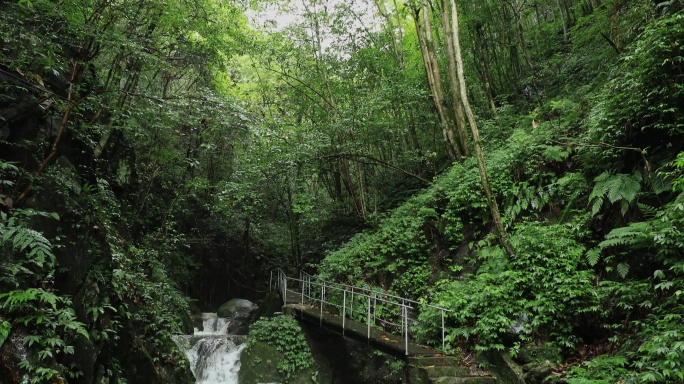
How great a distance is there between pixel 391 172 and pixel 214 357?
→ 9.17m

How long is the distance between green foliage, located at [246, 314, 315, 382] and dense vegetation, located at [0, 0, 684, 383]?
5.94 feet

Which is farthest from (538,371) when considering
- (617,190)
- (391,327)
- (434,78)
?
(434,78)

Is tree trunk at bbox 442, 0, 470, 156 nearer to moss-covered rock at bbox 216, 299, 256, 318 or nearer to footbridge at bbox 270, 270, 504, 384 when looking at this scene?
footbridge at bbox 270, 270, 504, 384

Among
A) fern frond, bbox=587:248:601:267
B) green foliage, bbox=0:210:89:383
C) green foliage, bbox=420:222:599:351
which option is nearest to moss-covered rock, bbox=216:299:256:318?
green foliage, bbox=420:222:599:351

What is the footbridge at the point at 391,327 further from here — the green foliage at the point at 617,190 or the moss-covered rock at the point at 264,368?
the green foliage at the point at 617,190

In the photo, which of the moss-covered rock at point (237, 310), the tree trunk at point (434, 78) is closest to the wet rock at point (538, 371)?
the tree trunk at point (434, 78)

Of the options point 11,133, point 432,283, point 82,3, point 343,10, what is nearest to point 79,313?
point 11,133

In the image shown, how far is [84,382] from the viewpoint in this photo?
4930mm

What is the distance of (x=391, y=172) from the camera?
50.9 feet

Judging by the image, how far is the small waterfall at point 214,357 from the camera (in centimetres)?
971

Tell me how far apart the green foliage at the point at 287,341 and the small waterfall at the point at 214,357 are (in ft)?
1.94

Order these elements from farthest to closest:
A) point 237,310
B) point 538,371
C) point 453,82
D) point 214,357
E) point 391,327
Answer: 1. point 237,310
2. point 453,82
3. point 214,357
4. point 391,327
5. point 538,371

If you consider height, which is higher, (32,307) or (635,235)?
(635,235)

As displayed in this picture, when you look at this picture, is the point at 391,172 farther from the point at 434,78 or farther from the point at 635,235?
the point at 635,235
